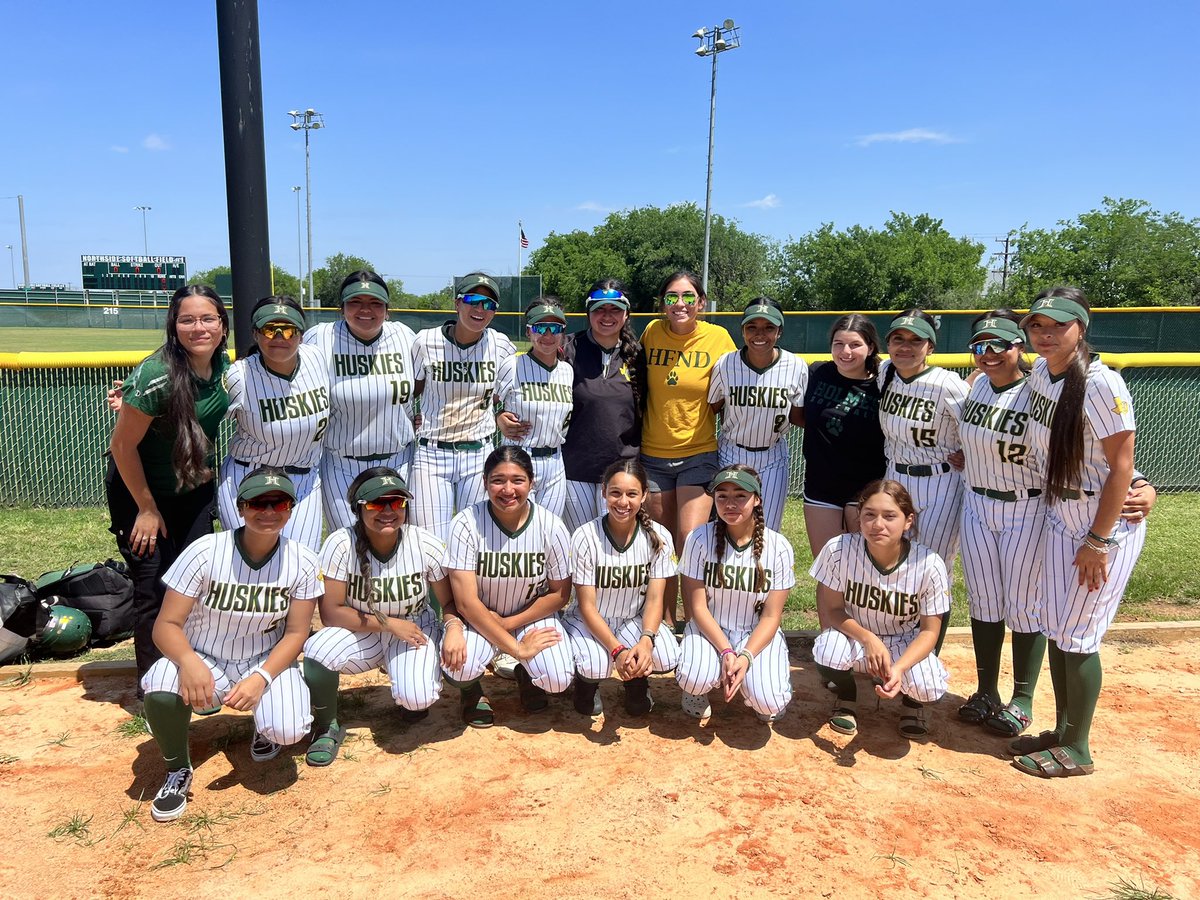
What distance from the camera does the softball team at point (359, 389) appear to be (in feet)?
12.8

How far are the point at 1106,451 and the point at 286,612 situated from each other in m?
Result: 3.14

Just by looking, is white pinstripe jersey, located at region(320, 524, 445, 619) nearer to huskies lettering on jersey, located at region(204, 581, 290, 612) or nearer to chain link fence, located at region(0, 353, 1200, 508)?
huskies lettering on jersey, located at region(204, 581, 290, 612)

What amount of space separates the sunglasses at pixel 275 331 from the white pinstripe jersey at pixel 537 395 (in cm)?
105

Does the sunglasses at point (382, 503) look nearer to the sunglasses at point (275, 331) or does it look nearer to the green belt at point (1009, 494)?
the sunglasses at point (275, 331)

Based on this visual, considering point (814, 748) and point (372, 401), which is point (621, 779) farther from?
point (372, 401)

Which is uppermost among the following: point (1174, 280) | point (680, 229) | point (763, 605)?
point (680, 229)

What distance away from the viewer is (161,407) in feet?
11.5

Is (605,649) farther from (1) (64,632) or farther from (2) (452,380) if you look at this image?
(1) (64,632)

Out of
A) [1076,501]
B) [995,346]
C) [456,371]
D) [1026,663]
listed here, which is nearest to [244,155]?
[456,371]

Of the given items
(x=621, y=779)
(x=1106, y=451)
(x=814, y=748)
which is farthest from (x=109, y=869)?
(x=1106, y=451)

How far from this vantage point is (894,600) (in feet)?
12.0

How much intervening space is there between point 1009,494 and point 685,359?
1636 millimetres

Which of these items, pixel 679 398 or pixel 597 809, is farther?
pixel 679 398

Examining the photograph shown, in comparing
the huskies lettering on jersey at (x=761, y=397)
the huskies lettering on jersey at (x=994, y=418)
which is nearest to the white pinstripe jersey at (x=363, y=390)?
the huskies lettering on jersey at (x=761, y=397)
